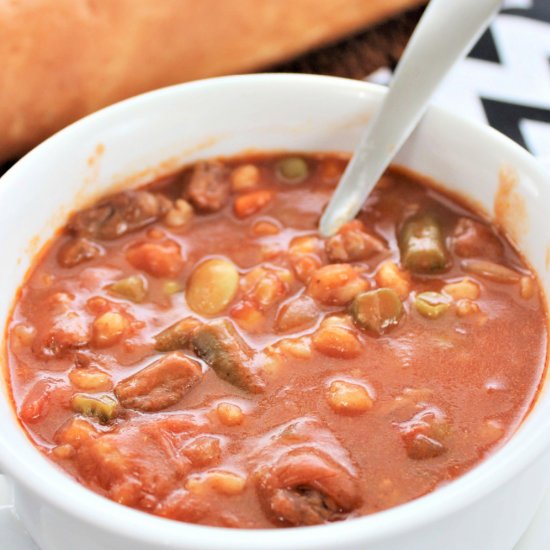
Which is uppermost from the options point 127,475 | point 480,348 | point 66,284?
point 480,348

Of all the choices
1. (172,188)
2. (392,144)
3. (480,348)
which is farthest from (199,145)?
(480,348)

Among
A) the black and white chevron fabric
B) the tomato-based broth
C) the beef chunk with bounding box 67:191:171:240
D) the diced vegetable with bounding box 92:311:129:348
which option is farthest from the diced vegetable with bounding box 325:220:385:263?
the black and white chevron fabric

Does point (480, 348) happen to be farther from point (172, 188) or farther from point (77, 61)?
point (77, 61)

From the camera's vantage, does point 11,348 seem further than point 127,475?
Yes

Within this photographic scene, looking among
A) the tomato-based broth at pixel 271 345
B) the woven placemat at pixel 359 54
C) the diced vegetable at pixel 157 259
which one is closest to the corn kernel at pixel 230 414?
the tomato-based broth at pixel 271 345

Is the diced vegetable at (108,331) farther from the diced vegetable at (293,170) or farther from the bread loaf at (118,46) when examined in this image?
the bread loaf at (118,46)

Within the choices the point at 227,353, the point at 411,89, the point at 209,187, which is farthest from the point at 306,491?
the point at 411,89

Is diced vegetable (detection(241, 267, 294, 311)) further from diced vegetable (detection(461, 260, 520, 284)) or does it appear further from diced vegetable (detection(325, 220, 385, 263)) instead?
diced vegetable (detection(461, 260, 520, 284))

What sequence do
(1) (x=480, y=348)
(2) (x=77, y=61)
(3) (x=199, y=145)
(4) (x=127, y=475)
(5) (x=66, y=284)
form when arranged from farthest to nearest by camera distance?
(2) (x=77, y=61), (3) (x=199, y=145), (5) (x=66, y=284), (1) (x=480, y=348), (4) (x=127, y=475)
